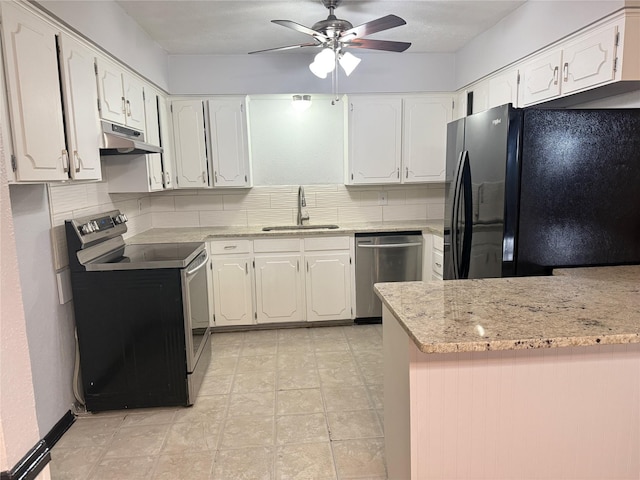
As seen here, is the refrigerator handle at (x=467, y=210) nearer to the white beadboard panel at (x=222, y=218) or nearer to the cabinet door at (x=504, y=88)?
the cabinet door at (x=504, y=88)

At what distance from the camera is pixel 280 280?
3820mm

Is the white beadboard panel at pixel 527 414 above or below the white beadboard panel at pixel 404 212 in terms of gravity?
below

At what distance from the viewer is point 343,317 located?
3955 millimetres

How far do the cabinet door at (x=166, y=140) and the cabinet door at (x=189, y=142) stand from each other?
0.04m

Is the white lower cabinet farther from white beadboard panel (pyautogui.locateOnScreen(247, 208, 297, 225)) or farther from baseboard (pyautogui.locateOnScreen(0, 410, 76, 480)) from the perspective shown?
baseboard (pyautogui.locateOnScreen(0, 410, 76, 480))

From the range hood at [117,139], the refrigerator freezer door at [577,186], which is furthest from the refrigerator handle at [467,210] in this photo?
the range hood at [117,139]

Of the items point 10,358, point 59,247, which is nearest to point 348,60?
point 59,247

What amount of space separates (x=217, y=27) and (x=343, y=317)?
8.72ft

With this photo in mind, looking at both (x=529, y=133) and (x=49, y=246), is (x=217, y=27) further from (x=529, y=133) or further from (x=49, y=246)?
(x=529, y=133)

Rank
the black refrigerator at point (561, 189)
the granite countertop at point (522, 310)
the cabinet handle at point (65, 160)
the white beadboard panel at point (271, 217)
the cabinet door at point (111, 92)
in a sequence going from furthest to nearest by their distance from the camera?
the white beadboard panel at point (271, 217), the cabinet door at point (111, 92), the cabinet handle at point (65, 160), the black refrigerator at point (561, 189), the granite countertop at point (522, 310)

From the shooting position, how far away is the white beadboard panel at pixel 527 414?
4.40 feet

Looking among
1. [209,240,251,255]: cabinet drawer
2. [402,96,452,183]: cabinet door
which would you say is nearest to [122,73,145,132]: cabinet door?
[209,240,251,255]: cabinet drawer

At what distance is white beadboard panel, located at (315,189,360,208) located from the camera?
170 inches

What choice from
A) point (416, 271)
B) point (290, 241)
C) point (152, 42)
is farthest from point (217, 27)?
point (416, 271)
